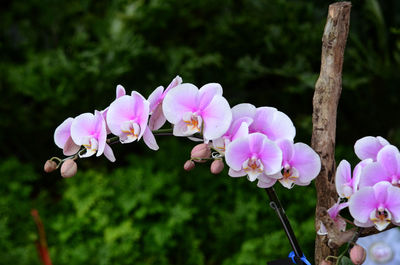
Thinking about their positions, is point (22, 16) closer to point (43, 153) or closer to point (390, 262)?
point (43, 153)

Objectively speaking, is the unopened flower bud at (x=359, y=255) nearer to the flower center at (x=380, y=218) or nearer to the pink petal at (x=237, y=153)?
the flower center at (x=380, y=218)

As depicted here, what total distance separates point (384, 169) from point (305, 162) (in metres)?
0.08

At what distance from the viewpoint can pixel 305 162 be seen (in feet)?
1.60

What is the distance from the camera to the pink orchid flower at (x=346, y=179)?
48 cm

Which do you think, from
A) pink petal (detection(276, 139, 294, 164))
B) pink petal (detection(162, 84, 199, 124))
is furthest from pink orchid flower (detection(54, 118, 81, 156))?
pink petal (detection(276, 139, 294, 164))

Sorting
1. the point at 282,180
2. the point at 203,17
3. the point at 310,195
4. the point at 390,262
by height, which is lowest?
the point at 310,195

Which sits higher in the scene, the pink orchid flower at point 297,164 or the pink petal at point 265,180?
the pink orchid flower at point 297,164

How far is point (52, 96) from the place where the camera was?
77.5 inches

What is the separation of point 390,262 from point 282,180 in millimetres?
415

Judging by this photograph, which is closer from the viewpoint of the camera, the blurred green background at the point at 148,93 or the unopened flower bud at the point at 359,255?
the unopened flower bud at the point at 359,255

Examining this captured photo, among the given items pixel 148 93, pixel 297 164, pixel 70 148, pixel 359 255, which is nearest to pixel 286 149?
pixel 297 164

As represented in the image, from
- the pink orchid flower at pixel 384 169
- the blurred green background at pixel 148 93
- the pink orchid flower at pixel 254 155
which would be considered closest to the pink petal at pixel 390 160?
the pink orchid flower at pixel 384 169

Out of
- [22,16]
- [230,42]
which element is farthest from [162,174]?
[22,16]

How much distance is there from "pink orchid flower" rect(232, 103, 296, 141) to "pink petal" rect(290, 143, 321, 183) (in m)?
0.02
